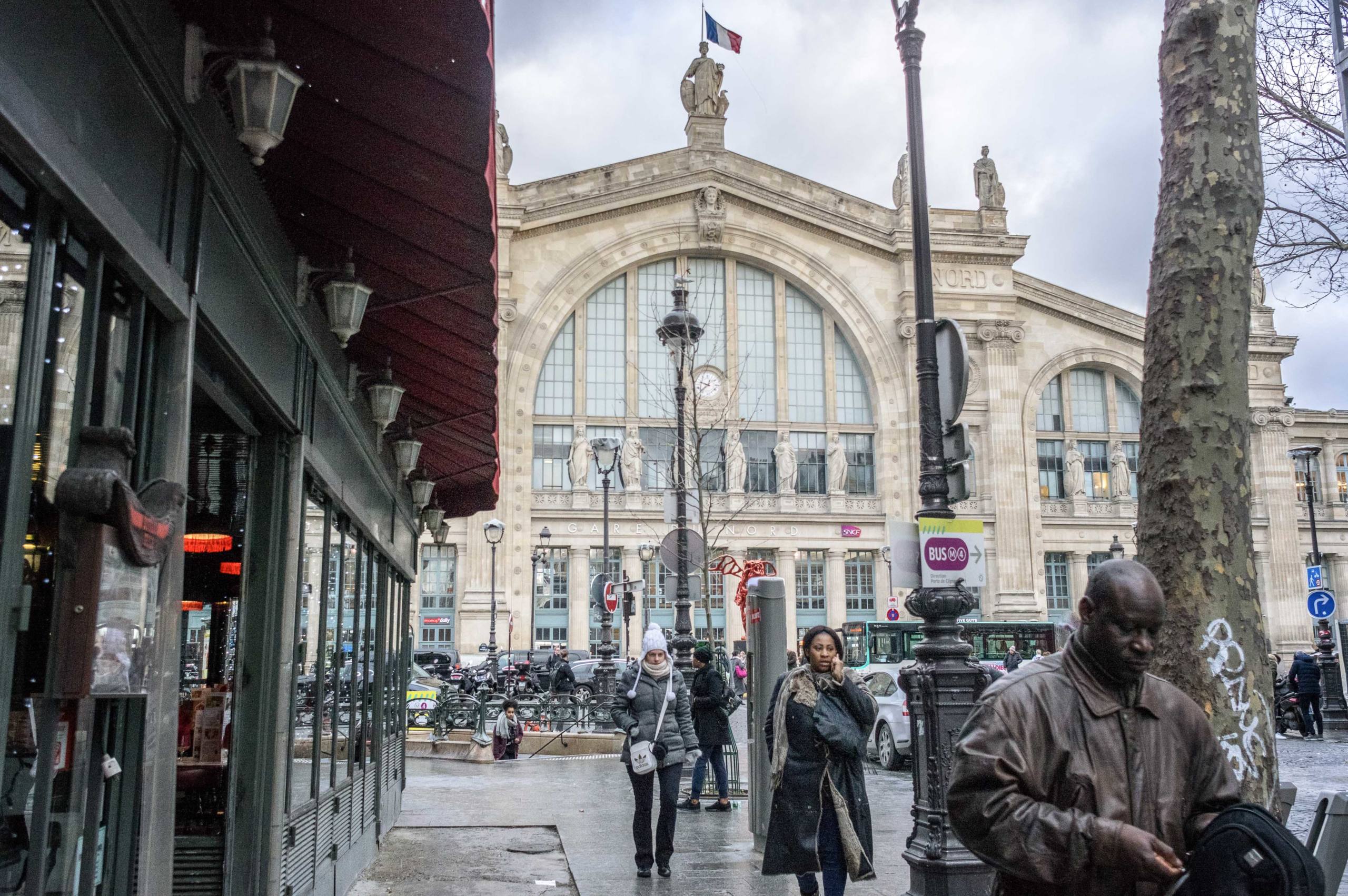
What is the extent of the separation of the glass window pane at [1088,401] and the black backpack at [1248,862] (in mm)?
54776

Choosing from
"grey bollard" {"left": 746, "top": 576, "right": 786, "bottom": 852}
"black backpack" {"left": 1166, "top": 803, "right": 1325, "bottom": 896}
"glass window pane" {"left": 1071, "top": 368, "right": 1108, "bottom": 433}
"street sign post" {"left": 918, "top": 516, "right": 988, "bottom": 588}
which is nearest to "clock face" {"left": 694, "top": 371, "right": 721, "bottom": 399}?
"glass window pane" {"left": 1071, "top": 368, "right": 1108, "bottom": 433}

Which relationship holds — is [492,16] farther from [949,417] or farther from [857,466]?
[857,466]

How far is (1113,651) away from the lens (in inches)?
115

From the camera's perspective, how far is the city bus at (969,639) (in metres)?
41.5

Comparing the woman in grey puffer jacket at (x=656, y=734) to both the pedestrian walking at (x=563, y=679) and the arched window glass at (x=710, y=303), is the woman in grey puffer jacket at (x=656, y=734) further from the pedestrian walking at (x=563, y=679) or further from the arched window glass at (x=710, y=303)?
the arched window glass at (x=710, y=303)

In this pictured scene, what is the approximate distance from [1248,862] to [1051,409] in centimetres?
5468

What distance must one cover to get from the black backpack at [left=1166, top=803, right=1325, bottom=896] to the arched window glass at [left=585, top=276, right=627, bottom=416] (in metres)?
48.1

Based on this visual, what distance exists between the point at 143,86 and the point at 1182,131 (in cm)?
519

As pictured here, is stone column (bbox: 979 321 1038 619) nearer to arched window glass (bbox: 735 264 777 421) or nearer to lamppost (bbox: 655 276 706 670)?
arched window glass (bbox: 735 264 777 421)

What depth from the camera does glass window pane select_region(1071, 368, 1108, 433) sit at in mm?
54719

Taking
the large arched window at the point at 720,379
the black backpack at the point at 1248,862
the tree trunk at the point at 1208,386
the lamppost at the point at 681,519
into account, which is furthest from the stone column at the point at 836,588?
the black backpack at the point at 1248,862

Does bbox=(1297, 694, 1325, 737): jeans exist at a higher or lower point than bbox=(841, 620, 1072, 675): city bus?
lower

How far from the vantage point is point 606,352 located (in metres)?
51.2

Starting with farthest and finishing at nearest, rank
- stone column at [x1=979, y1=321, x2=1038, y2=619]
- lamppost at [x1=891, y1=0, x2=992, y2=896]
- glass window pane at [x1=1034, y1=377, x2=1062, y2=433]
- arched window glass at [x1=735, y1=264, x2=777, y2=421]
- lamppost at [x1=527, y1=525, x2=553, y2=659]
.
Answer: glass window pane at [x1=1034, y1=377, x2=1062, y2=433] < arched window glass at [x1=735, y1=264, x2=777, y2=421] < stone column at [x1=979, y1=321, x2=1038, y2=619] < lamppost at [x1=527, y1=525, x2=553, y2=659] < lamppost at [x1=891, y1=0, x2=992, y2=896]
